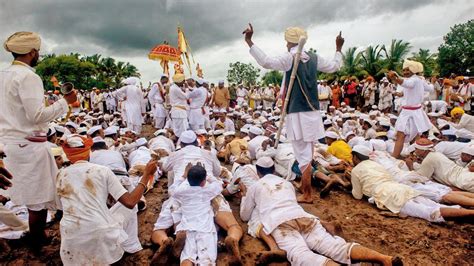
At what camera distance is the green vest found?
4.14 metres

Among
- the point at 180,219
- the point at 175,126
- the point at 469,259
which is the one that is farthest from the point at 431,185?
the point at 175,126

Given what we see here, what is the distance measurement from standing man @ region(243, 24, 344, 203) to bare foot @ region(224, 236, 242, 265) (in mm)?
1590

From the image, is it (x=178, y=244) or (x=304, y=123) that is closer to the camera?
(x=178, y=244)

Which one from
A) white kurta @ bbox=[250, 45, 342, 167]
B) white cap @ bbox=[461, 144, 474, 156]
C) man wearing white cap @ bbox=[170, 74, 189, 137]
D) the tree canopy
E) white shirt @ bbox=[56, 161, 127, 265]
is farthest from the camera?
the tree canopy

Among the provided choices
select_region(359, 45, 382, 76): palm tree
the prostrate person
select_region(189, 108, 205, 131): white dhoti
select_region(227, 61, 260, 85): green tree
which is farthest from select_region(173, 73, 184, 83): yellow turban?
select_region(227, 61, 260, 85): green tree

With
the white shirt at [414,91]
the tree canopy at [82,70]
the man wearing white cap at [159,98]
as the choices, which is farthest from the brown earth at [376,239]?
the tree canopy at [82,70]

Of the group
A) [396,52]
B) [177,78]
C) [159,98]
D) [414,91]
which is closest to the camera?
[414,91]

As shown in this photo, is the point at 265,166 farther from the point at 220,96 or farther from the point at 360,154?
the point at 220,96

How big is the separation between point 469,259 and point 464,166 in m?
2.27

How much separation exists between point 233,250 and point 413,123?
4524 mm

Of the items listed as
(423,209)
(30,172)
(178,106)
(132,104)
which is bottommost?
(423,209)

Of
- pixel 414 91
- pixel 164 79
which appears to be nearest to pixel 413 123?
pixel 414 91

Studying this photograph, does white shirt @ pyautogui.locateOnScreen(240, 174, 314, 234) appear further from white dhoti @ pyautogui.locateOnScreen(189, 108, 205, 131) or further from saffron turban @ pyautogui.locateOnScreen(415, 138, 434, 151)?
white dhoti @ pyautogui.locateOnScreen(189, 108, 205, 131)

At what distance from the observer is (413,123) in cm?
602
